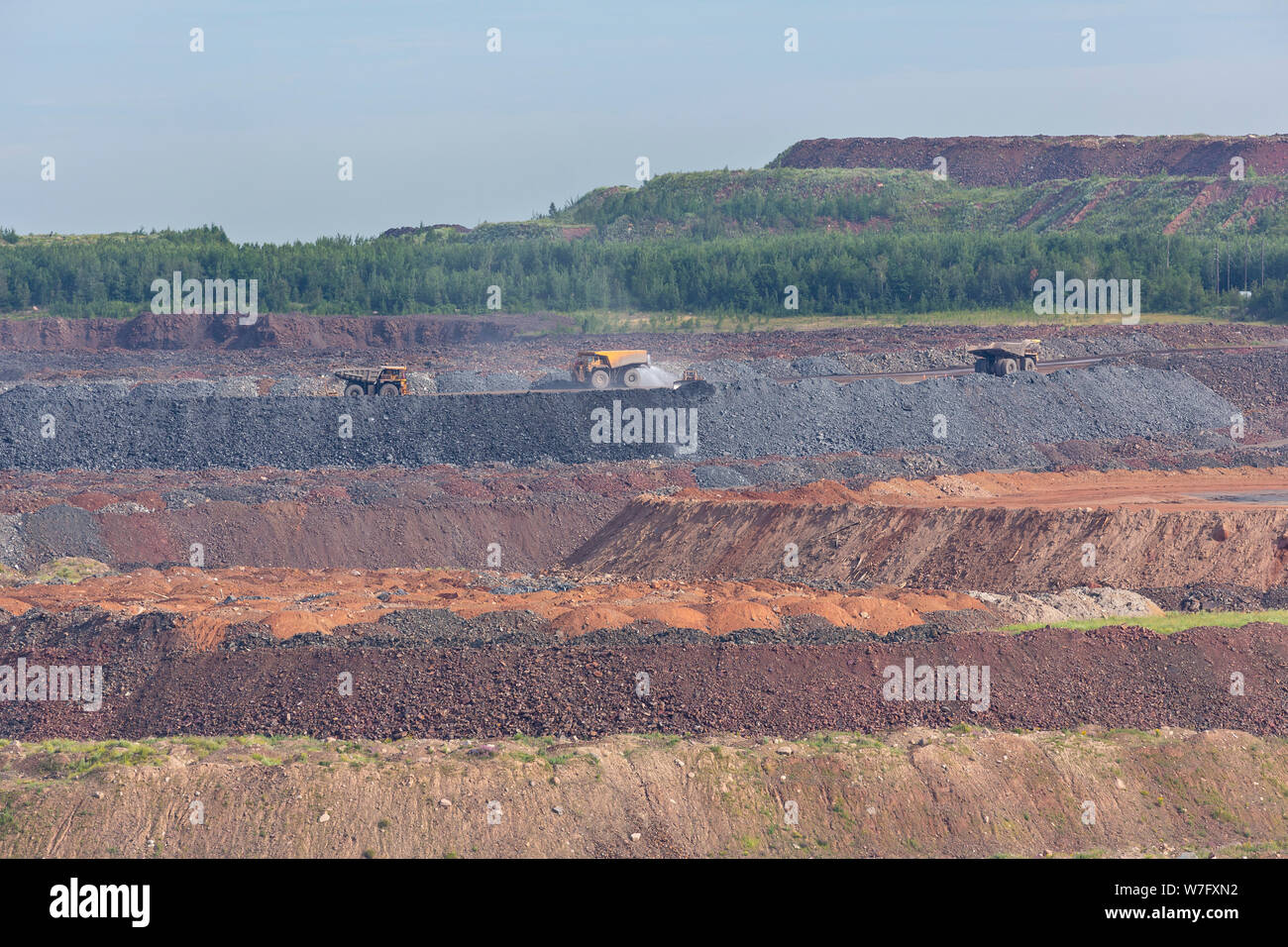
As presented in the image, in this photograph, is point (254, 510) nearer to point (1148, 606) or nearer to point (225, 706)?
point (225, 706)

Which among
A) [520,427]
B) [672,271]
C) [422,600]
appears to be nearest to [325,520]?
[422,600]

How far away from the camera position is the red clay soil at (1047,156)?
99000mm

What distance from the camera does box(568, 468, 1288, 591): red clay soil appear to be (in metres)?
22.3

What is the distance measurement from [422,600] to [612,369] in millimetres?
21528

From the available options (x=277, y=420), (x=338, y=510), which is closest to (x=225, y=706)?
(x=338, y=510)

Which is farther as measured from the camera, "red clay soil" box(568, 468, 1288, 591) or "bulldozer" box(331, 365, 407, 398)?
"bulldozer" box(331, 365, 407, 398)

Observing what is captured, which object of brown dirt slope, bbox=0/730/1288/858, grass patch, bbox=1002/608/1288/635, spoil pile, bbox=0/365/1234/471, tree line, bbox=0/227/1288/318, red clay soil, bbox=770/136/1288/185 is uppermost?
red clay soil, bbox=770/136/1288/185

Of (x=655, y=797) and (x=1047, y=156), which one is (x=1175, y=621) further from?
(x=1047, y=156)

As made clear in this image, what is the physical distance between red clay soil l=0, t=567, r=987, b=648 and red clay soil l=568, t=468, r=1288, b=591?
2.00m

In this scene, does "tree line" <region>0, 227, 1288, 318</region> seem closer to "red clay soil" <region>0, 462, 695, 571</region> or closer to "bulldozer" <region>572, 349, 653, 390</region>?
"bulldozer" <region>572, 349, 653, 390</region>

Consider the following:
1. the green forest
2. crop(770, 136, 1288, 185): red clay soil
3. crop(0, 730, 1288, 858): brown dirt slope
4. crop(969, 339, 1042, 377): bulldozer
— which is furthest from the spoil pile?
crop(770, 136, 1288, 185): red clay soil

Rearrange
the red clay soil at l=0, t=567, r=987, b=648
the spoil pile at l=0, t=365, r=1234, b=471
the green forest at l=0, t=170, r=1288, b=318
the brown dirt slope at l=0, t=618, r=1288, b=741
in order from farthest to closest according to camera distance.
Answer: the green forest at l=0, t=170, r=1288, b=318 < the spoil pile at l=0, t=365, r=1234, b=471 < the red clay soil at l=0, t=567, r=987, b=648 < the brown dirt slope at l=0, t=618, r=1288, b=741

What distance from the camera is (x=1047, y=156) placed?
10969 cm

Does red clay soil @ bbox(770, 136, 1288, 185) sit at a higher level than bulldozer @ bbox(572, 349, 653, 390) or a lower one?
higher
